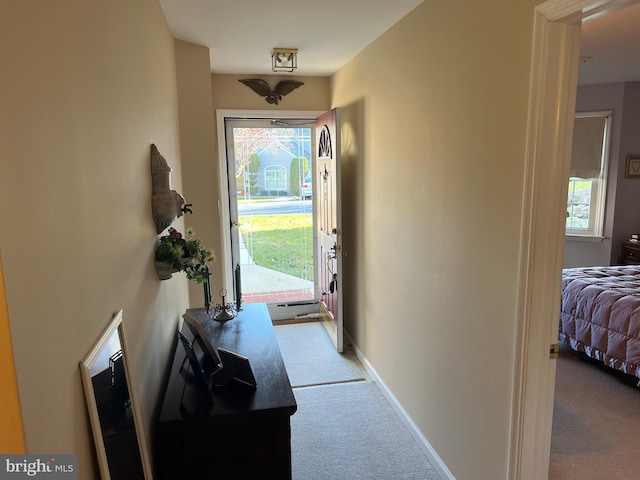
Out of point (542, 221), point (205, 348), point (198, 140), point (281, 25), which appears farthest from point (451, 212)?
point (198, 140)

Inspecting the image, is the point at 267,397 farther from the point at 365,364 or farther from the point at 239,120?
the point at 239,120

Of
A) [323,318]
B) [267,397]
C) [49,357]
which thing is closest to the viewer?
[49,357]

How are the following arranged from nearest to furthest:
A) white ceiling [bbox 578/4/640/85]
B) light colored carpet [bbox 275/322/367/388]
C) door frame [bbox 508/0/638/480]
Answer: door frame [bbox 508/0/638/480], white ceiling [bbox 578/4/640/85], light colored carpet [bbox 275/322/367/388]

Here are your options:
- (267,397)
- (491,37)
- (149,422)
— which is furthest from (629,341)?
(149,422)

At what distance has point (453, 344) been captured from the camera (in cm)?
213

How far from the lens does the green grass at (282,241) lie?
4562mm

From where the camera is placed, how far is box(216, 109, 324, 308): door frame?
4.12 meters

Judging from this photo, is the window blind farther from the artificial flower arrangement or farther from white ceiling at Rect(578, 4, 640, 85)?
the artificial flower arrangement

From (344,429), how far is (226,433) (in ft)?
4.56

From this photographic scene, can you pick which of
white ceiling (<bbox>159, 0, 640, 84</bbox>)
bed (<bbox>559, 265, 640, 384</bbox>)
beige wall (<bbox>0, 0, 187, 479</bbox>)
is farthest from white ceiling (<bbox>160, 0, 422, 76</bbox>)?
bed (<bbox>559, 265, 640, 384</bbox>)

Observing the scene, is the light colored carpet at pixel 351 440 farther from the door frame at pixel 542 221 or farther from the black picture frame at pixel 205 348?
the black picture frame at pixel 205 348

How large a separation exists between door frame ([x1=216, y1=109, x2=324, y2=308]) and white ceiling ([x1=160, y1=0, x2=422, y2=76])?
24.0 inches

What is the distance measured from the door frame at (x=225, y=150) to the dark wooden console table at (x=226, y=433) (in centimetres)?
254

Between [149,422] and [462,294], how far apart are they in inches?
55.7
